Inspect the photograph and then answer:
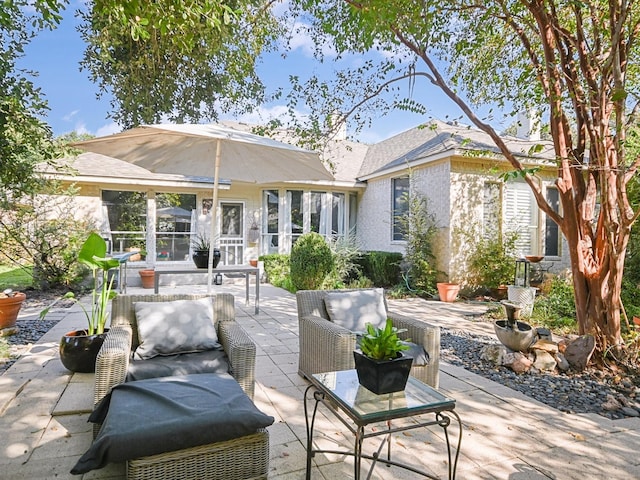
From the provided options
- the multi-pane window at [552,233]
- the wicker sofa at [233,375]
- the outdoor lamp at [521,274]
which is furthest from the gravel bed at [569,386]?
the multi-pane window at [552,233]

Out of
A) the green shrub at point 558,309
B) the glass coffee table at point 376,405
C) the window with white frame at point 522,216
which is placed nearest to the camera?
the glass coffee table at point 376,405

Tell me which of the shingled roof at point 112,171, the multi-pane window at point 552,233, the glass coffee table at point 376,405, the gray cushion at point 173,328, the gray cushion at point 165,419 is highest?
the shingled roof at point 112,171

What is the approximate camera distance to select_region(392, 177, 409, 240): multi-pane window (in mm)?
10759

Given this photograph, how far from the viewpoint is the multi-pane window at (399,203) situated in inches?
424

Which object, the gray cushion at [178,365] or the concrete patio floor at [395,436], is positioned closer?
the concrete patio floor at [395,436]

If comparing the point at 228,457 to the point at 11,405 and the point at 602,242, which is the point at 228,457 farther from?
the point at 602,242

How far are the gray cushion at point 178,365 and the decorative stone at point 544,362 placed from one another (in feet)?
11.4

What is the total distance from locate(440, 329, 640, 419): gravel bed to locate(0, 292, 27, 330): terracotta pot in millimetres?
5822

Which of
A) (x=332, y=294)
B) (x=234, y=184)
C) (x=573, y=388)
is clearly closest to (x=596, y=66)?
(x=573, y=388)

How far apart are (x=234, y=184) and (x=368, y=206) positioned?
Result: 440 centimetres

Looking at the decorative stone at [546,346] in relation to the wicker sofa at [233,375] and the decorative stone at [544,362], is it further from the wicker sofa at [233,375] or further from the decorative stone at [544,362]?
the wicker sofa at [233,375]

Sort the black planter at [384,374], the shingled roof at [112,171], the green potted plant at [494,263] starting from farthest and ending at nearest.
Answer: the shingled roof at [112,171], the green potted plant at [494,263], the black planter at [384,374]

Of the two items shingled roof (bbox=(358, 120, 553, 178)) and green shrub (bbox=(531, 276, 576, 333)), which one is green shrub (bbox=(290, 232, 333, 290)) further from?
green shrub (bbox=(531, 276, 576, 333))

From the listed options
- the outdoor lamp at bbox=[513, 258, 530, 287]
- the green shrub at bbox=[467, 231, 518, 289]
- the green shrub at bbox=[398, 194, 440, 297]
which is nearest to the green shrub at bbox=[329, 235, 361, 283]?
the green shrub at bbox=[398, 194, 440, 297]
